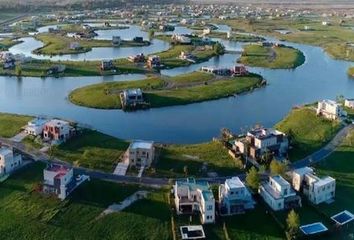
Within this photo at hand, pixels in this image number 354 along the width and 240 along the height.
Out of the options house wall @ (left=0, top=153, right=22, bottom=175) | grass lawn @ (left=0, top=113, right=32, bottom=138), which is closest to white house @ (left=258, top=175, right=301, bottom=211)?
house wall @ (left=0, top=153, right=22, bottom=175)

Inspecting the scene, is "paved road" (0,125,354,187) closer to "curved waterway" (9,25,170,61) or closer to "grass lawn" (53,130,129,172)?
"grass lawn" (53,130,129,172)

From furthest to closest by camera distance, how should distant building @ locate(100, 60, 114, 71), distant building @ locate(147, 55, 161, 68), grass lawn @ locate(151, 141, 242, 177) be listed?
distant building @ locate(147, 55, 161, 68), distant building @ locate(100, 60, 114, 71), grass lawn @ locate(151, 141, 242, 177)

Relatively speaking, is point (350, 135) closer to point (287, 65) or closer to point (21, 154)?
point (21, 154)

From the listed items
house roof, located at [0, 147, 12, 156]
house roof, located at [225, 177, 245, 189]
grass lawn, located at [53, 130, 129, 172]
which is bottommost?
grass lawn, located at [53, 130, 129, 172]

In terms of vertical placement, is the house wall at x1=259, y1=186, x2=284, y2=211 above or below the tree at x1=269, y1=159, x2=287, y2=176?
below

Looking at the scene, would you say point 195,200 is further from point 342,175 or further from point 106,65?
point 106,65

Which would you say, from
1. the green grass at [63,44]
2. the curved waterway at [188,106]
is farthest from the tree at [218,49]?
the green grass at [63,44]
